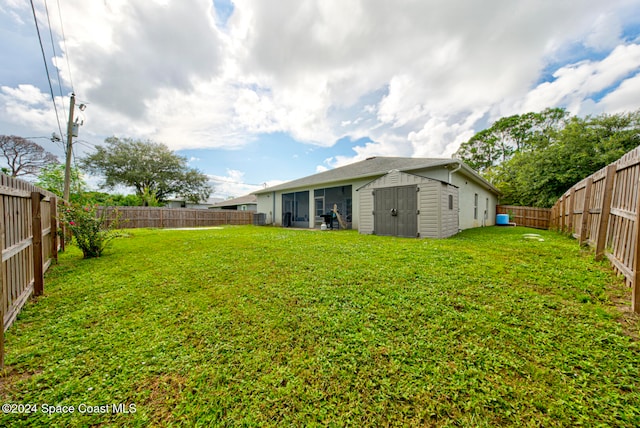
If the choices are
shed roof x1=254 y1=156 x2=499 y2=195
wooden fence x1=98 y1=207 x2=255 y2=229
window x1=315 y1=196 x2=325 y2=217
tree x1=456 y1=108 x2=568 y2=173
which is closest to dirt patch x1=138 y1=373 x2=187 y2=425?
shed roof x1=254 y1=156 x2=499 y2=195

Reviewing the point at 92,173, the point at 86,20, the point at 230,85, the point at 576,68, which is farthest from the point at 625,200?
the point at 92,173

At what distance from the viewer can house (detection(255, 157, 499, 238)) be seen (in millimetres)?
6520

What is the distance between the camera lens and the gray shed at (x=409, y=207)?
21.0 feet

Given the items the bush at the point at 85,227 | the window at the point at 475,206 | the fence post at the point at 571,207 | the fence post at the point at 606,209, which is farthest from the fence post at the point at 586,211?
the bush at the point at 85,227

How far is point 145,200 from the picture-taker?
20500 mm

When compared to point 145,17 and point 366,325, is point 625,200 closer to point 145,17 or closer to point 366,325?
point 366,325

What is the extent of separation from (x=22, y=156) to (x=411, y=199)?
3103 cm

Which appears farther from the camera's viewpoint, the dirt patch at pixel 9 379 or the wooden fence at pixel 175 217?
the wooden fence at pixel 175 217

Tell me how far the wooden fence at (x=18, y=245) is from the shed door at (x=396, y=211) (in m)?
7.34

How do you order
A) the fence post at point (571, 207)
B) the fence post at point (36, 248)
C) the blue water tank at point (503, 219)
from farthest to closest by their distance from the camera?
the blue water tank at point (503, 219)
the fence post at point (571, 207)
the fence post at point (36, 248)

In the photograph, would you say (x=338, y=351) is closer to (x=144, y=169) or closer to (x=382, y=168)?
(x=382, y=168)

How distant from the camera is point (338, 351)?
174 cm

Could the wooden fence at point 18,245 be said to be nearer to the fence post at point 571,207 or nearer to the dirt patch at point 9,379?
the dirt patch at point 9,379

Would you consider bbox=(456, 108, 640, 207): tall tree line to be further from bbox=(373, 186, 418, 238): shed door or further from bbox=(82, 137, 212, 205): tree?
bbox=(82, 137, 212, 205): tree
